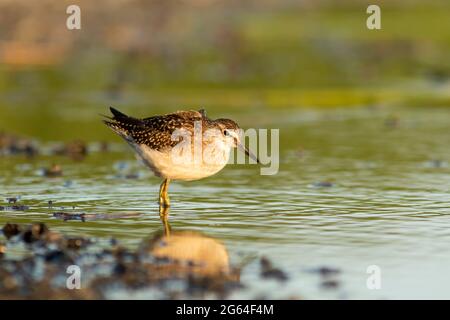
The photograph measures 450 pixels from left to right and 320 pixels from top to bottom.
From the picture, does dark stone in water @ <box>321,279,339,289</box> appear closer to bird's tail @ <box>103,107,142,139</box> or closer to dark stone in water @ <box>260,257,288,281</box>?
dark stone in water @ <box>260,257,288,281</box>

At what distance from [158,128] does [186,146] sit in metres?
0.59

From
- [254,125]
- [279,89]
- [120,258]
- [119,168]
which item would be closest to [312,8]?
[279,89]

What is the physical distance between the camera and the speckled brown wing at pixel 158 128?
12.7 meters

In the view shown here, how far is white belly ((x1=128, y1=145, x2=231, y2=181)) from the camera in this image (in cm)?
1240

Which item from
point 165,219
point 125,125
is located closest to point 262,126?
point 125,125

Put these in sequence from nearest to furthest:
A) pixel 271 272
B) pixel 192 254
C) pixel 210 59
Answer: pixel 271 272 < pixel 192 254 < pixel 210 59

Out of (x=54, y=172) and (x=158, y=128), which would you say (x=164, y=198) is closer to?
(x=158, y=128)

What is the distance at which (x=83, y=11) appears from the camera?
125 feet

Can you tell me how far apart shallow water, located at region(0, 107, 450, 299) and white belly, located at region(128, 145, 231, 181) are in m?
0.49

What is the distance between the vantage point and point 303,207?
1252cm

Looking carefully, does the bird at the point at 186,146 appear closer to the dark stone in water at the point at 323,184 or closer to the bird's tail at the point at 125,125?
the bird's tail at the point at 125,125

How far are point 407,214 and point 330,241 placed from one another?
1.89 meters

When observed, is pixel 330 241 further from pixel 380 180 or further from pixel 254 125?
pixel 254 125

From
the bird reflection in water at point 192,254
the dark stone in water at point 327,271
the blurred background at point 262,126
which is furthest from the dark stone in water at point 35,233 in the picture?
the dark stone in water at point 327,271
